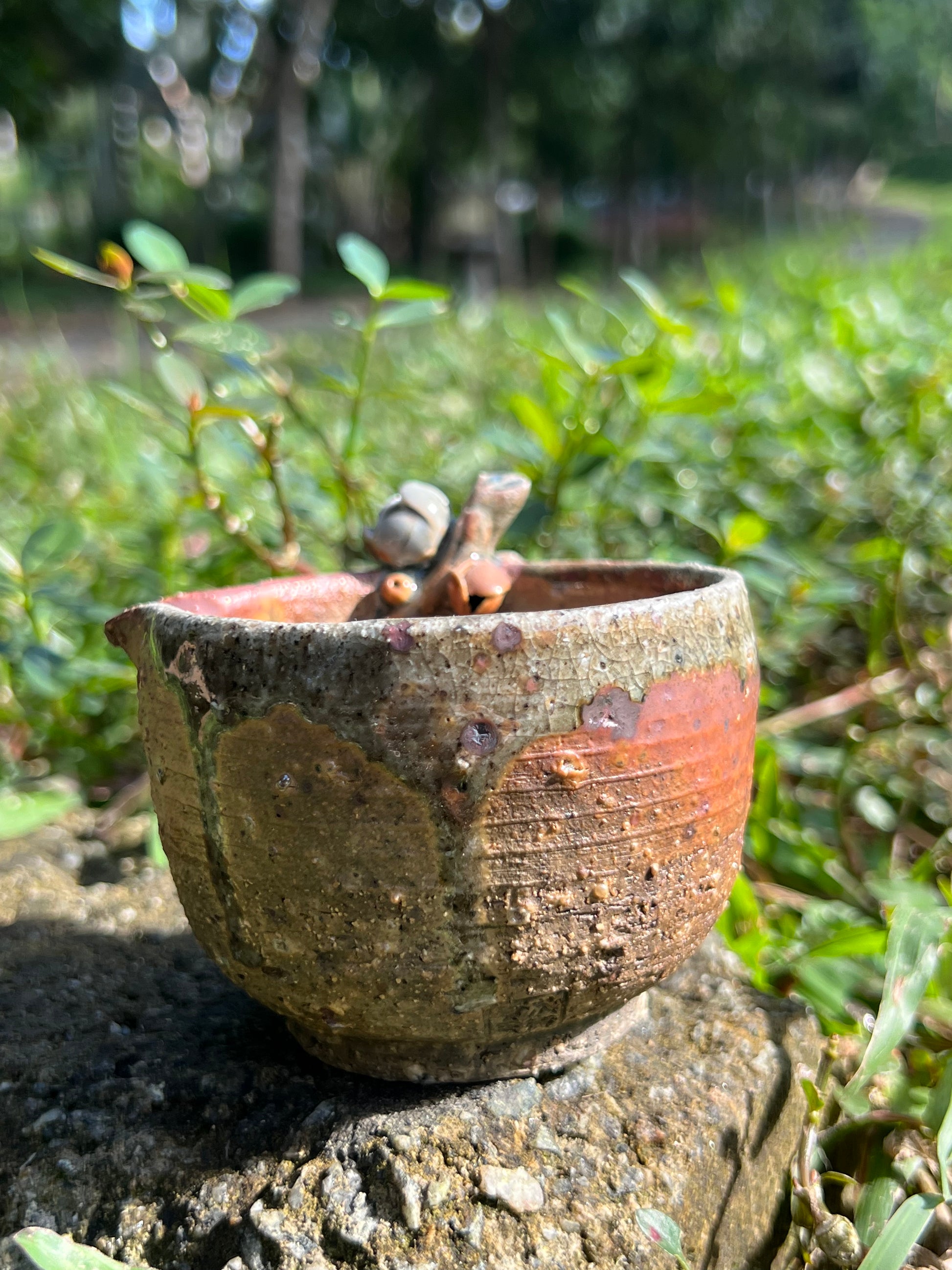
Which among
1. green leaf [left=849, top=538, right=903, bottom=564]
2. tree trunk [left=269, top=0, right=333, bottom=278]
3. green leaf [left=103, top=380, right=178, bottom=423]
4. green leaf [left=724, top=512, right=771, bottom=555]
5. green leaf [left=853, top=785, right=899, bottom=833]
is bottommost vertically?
green leaf [left=853, top=785, right=899, bottom=833]

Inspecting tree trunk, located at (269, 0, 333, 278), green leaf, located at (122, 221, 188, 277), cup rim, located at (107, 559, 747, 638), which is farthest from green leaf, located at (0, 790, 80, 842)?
tree trunk, located at (269, 0, 333, 278)

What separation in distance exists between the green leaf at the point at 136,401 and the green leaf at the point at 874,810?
146 cm

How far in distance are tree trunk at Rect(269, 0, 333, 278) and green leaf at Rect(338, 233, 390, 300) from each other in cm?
1152

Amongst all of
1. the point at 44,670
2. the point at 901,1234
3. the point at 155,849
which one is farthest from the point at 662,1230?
the point at 44,670

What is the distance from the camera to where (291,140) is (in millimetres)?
13516

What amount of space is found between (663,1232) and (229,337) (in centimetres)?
131

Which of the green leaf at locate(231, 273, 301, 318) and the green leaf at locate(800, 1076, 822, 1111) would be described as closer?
the green leaf at locate(800, 1076, 822, 1111)

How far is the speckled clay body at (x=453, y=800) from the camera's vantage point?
1.06 metres

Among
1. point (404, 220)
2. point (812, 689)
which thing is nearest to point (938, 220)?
point (812, 689)

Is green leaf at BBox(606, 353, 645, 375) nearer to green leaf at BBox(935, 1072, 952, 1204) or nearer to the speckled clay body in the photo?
the speckled clay body

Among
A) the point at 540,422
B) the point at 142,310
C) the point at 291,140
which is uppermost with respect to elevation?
the point at 291,140

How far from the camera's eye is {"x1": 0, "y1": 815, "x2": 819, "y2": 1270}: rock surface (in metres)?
1.15

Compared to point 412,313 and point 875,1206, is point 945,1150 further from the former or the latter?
point 412,313

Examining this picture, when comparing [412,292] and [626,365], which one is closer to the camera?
[412,292]
